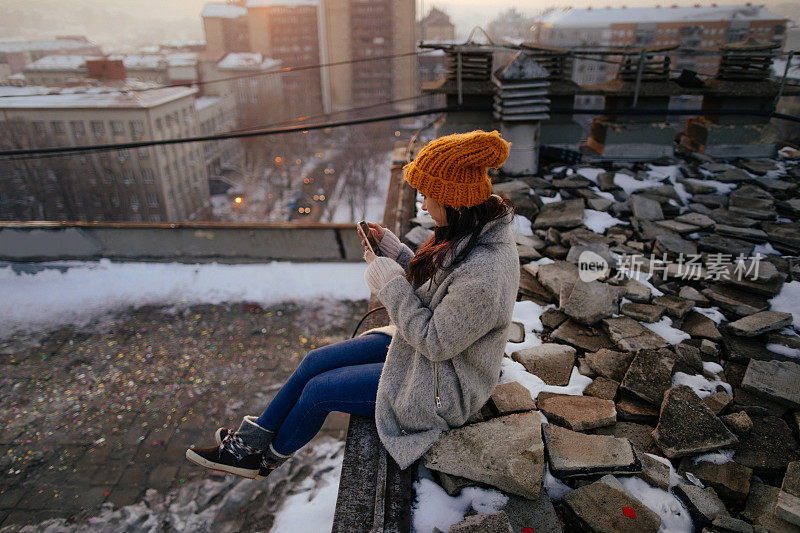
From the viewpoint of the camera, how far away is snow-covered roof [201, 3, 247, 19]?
51.7m

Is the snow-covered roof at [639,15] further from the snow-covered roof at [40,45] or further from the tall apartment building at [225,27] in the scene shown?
the snow-covered roof at [40,45]

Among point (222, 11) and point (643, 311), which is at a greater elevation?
point (222, 11)

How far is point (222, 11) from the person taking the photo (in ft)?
172

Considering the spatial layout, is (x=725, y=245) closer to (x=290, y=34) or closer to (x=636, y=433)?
(x=636, y=433)

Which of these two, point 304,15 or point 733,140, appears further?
point 304,15

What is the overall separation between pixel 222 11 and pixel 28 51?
65.1 ft

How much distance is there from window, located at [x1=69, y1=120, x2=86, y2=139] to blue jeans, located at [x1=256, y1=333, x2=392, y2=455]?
28.4 metres

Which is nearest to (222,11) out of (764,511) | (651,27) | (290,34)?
(290,34)

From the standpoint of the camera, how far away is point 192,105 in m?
28.7

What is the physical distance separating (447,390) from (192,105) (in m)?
31.9

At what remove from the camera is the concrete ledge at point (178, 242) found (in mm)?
5844

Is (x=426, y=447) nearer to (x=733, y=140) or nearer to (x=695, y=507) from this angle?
(x=695, y=507)

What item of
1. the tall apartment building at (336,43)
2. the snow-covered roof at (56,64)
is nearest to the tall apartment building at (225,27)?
the tall apartment building at (336,43)

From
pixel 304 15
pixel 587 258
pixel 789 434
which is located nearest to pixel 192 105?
pixel 304 15
